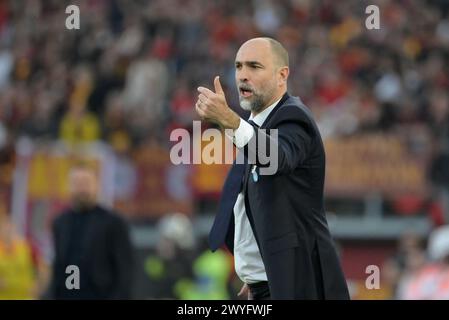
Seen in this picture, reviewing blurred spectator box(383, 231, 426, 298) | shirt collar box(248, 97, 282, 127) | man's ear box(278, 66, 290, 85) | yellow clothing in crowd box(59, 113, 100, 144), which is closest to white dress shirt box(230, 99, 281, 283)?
→ shirt collar box(248, 97, 282, 127)

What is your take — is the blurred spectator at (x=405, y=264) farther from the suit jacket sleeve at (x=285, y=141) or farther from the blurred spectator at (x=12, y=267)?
the suit jacket sleeve at (x=285, y=141)

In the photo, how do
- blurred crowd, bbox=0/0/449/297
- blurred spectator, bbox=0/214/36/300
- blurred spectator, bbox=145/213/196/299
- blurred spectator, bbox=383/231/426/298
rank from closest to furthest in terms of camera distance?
blurred spectator, bbox=0/214/36/300, blurred spectator, bbox=383/231/426/298, blurred spectator, bbox=145/213/196/299, blurred crowd, bbox=0/0/449/297

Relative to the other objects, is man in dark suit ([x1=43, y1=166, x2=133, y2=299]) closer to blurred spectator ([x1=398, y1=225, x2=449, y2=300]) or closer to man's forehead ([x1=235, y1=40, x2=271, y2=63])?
blurred spectator ([x1=398, y1=225, x2=449, y2=300])

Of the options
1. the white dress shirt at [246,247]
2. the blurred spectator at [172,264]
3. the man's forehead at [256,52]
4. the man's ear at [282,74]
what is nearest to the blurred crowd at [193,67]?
the blurred spectator at [172,264]

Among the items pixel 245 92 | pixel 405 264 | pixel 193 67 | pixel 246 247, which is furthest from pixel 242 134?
pixel 193 67

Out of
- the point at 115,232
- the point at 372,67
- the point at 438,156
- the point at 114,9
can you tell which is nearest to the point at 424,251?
the point at 438,156

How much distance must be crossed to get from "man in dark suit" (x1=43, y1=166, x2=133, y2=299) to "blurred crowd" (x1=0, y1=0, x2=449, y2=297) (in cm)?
606

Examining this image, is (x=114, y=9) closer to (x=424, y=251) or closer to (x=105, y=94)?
(x=105, y=94)

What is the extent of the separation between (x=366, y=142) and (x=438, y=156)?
900mm

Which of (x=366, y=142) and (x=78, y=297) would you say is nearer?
(x=78, y=297)

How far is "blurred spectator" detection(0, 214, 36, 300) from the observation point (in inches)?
431

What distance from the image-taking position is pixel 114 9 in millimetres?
20000

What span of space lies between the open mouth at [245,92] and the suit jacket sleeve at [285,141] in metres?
0.16
